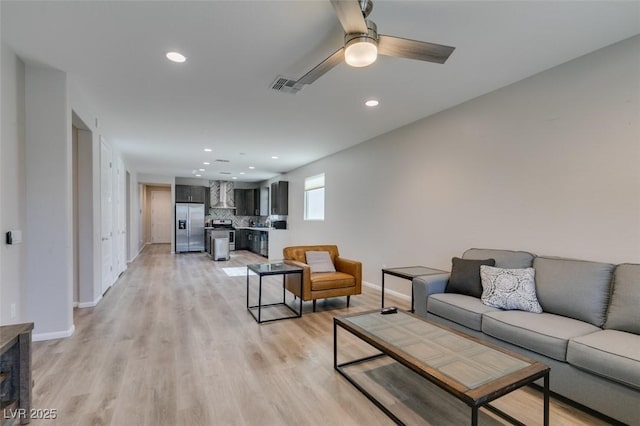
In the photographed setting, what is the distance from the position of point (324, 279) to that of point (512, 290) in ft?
6.86

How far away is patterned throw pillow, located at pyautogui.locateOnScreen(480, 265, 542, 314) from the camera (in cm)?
248

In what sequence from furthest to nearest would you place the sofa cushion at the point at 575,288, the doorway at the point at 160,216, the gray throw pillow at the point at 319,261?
the doorway at the point at 160,216 → the gray throw pillow at the point at 319,261 → the sofa cushion at the point at 575,288

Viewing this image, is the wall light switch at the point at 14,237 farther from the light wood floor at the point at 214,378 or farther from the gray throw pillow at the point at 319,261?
the gray throw pillow at the point at 319,261

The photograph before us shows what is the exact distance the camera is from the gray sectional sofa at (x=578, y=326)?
1.71 m

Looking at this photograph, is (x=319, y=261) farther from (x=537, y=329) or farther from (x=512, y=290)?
(x=537, y=329)

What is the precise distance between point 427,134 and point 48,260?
459cm

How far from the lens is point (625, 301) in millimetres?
2047

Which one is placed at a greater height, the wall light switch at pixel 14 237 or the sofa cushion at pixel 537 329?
the wall light switch at pixel 14 237

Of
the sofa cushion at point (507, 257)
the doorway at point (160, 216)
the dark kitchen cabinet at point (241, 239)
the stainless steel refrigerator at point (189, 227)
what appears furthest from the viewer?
the doorway at point (160, 216)

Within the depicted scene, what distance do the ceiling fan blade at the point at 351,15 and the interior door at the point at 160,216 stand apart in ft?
41.4

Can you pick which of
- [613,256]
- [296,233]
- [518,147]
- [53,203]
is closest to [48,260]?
[53,203]

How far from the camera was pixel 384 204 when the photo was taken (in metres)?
4.91

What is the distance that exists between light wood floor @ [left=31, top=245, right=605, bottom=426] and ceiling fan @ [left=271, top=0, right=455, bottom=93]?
2265 millimetres

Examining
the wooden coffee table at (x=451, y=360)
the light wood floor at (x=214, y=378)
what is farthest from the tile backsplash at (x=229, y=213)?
the wooden coffee table at (x=451, y=360)
